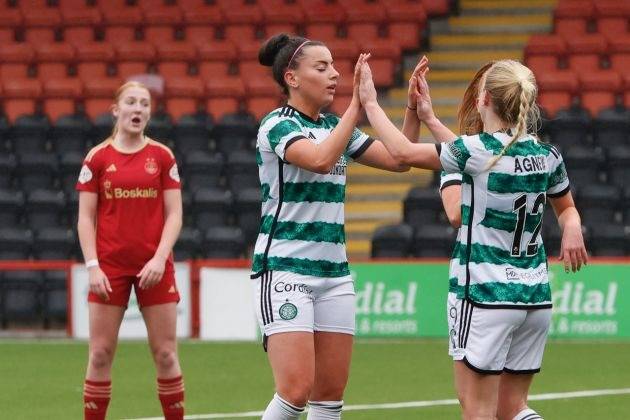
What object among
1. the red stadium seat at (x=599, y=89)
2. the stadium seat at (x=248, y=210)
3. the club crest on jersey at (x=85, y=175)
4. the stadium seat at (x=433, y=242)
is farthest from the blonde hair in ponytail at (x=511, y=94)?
the red stadium seat at (x=599, y=89)

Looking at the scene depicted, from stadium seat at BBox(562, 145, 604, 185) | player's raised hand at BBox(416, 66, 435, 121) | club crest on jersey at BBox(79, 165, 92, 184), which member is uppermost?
stadium seat at BBox(562, 145, 604, 185)

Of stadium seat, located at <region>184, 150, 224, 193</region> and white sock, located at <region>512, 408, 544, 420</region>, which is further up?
stadium seat, located at <region>184, 150, 224, 193</region>

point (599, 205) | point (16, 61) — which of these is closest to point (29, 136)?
point (16, 61)

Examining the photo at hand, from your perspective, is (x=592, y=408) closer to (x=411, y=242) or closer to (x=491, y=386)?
(x=491, y=386)

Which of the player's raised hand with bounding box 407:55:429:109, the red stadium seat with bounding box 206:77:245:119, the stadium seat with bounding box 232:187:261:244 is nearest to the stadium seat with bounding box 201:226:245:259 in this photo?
the stadium seat with bounding box 232:187:261:244

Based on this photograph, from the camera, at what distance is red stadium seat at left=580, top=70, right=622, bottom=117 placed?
18.8 m

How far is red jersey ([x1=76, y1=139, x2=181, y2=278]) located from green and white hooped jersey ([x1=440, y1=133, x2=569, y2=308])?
2.56m

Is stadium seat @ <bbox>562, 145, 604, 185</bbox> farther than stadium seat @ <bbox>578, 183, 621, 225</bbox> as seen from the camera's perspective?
Yes

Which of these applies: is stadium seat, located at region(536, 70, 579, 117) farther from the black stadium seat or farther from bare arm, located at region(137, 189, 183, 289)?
bare arm, located at region(137, 189, 183, 289)

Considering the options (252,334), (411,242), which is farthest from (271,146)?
(411,242)

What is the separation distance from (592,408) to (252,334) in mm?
5619

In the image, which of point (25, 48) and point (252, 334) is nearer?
point (252, 334)

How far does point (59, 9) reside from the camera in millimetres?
22375

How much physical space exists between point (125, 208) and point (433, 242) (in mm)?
8513
